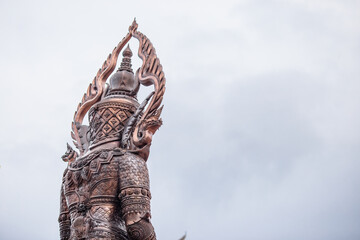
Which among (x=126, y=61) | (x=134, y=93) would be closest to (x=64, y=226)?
(x=134, y=93)

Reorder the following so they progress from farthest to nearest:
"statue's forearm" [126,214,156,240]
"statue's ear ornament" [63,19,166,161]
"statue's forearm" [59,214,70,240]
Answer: "statue's forearm" [59,214,70,240], "statue's ear ornament" [63,19,166,161], "statue's forearm" [126,214,156,240]

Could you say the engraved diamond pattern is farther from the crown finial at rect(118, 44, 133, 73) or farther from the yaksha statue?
the crown finial at rect(118, 44, 133, 73)

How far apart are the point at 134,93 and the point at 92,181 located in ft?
5.09

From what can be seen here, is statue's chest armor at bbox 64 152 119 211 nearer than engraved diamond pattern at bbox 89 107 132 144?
Yes

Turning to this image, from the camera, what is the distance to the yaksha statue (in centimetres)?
616

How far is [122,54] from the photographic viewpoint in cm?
784

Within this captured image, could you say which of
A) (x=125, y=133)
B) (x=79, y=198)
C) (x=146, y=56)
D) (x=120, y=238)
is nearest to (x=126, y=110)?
(x=125, y=133)

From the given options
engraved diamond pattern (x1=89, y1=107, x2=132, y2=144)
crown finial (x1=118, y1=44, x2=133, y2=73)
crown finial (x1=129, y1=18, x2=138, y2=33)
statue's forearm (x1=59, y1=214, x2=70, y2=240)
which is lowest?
statue's forearm (x1=59, y1=214, x2=70, y2=240)

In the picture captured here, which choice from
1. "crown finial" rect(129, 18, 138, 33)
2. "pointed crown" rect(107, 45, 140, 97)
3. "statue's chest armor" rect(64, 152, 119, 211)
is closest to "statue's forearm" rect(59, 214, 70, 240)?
"statue's chest armor" rect(64, 152, 119, 211)

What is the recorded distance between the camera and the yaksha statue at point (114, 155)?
6.16 meters

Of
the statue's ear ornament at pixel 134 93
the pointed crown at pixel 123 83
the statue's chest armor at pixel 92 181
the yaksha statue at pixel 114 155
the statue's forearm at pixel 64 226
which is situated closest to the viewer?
the yaksha statue at pixel 114 155

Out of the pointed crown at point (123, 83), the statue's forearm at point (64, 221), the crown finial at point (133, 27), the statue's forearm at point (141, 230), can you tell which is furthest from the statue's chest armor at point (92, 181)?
the crown finial at point (133, 27)

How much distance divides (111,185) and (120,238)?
665 millimetres

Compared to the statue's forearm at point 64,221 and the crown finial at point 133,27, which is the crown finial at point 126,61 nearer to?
the crown finial at point 133,27
